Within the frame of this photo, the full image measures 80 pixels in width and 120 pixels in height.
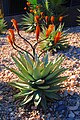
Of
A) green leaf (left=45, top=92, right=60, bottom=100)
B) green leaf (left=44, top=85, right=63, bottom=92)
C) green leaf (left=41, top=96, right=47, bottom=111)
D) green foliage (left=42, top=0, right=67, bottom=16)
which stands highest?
green foliage (left=42, top=0, right=67, bottom=16)

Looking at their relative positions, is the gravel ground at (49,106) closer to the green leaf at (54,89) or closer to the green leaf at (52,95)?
the green leaf at (52,95)

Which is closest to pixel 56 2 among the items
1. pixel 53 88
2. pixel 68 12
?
pixel 68 12

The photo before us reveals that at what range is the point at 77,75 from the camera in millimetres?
5422

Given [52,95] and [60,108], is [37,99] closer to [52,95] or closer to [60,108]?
[52,95]

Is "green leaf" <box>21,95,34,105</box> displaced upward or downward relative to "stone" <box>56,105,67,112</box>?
upward

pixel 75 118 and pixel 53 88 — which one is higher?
pixel 53 88

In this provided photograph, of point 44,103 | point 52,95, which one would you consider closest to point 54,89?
point 52,95

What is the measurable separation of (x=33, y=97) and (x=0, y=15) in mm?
6747

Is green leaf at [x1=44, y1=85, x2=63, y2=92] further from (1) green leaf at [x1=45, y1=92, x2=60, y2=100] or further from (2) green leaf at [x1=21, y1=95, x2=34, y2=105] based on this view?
(2) green leaf at [x1=21, y1=95, x2=34, y2=105]

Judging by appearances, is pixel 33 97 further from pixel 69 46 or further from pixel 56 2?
pixel 56 2

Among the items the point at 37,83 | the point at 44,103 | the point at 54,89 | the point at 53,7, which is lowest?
the point at 44,103

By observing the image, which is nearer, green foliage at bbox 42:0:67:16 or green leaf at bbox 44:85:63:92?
green leaf at bbox 44:85:63:92

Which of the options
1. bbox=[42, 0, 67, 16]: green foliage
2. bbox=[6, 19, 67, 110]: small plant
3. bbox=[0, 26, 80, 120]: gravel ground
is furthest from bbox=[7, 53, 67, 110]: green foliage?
bbox=[42, 0, 67, 16]: green foliage

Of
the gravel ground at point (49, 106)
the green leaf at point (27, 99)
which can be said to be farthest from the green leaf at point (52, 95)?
the green leaf at point (27, 99)
